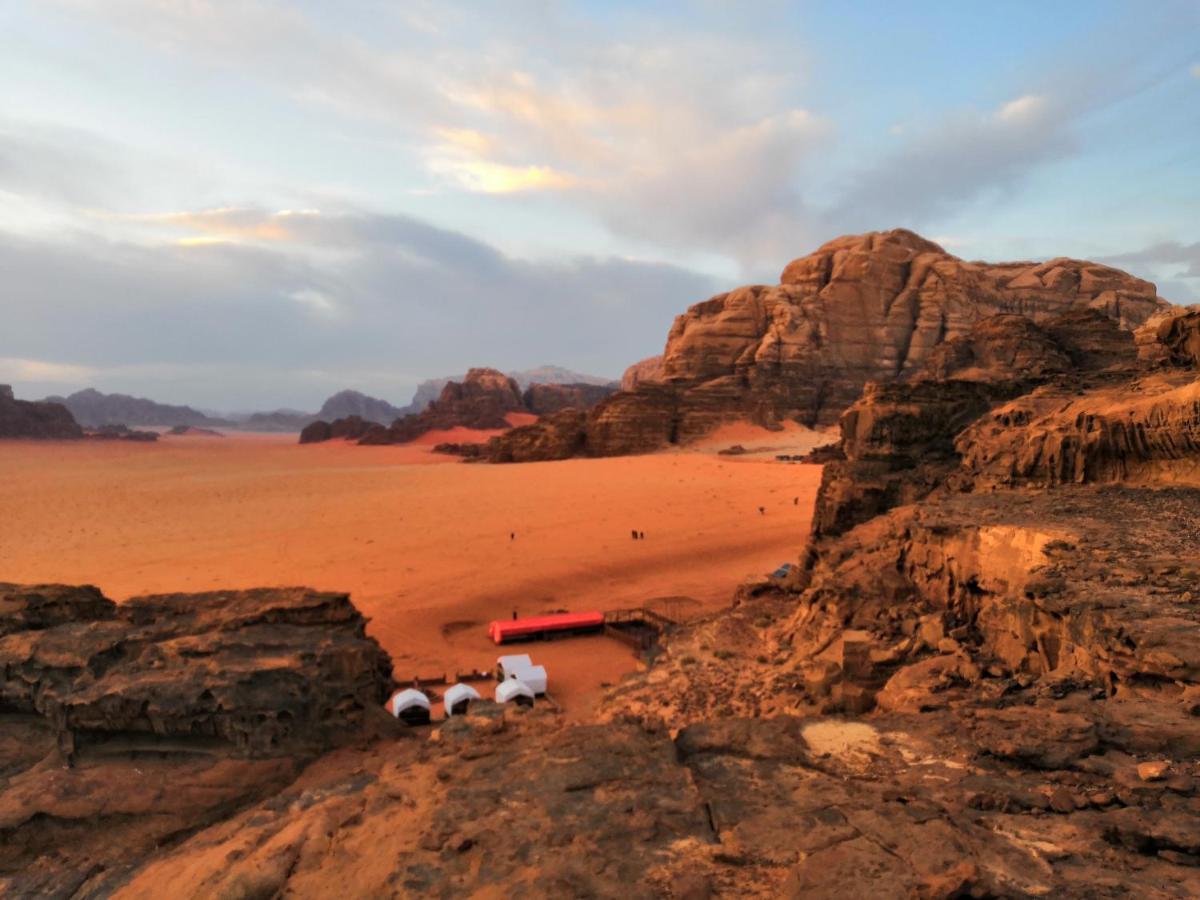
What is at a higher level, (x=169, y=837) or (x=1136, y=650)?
(x=1136, y=650)

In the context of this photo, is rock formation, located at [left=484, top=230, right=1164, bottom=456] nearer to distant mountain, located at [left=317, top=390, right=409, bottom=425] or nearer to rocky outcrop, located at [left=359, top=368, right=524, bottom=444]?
rocky outcrop, located at [left=359, top=368, right=524, bottom=444]

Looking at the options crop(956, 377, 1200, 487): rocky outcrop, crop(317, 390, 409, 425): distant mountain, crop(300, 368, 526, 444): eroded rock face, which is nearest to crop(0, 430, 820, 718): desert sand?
crop(956, 377, 1200, 487): rocky outcrop

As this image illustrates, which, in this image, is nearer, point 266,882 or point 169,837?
point 266,882

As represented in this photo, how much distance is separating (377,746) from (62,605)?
14.7 feet

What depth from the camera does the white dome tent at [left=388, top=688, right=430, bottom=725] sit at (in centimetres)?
885

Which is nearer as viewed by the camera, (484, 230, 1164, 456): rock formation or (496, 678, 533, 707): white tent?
(496, 678, 533, 707): white tent

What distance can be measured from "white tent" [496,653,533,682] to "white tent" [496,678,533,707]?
751mm

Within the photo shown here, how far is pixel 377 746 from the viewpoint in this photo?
6.00 meters

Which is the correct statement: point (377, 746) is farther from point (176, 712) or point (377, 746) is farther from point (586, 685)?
point (586, 685)

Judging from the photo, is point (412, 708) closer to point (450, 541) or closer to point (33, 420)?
point (450, 541)

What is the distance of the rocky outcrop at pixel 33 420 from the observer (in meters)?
60.2

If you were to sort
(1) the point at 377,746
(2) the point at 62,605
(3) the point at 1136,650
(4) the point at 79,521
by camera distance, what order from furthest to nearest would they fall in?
(4) the point at 79,521
(2) the point at 62,605
(1) the point at 377,746
(3) the point at 1136,650

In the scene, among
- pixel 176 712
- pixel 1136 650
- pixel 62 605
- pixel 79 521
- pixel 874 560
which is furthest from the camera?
pixel 79 521

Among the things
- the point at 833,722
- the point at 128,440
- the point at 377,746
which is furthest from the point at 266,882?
the point at 128,440
